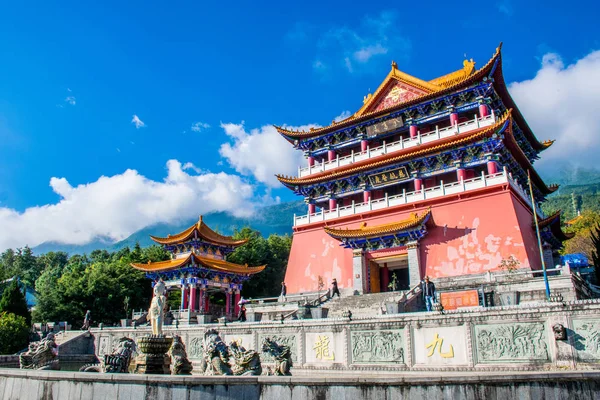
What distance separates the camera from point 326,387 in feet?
18.9

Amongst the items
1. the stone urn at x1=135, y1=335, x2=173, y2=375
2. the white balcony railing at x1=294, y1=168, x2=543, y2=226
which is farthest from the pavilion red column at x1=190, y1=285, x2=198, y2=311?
the stone urn at x1=135, y1=335, x2=173, y2=375

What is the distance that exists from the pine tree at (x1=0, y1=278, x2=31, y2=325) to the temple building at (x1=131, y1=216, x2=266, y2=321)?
731cm

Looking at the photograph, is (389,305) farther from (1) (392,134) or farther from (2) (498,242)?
(1) (392,134)

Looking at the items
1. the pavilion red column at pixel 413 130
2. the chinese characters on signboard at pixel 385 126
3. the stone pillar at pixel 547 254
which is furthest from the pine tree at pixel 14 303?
the stone pillar at pixel 547 254

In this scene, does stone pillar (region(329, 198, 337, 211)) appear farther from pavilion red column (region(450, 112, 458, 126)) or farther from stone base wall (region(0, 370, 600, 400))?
stone base wall (region(0, 370, 600, 400))

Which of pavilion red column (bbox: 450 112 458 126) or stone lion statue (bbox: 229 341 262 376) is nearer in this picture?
stone lion statue (bbox: 229 341 262 376)

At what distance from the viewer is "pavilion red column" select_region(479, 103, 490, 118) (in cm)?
2408

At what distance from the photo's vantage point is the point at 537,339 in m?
11.2

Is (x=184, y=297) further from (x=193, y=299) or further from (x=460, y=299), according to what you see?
(x=460, y=299)

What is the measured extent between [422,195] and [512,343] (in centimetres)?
1266

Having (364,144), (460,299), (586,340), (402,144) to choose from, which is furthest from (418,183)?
(586,340)

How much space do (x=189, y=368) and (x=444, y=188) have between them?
55.5ft

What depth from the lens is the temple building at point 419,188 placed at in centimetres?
2141

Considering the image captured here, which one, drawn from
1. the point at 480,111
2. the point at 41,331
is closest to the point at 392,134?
the point at 480,111
